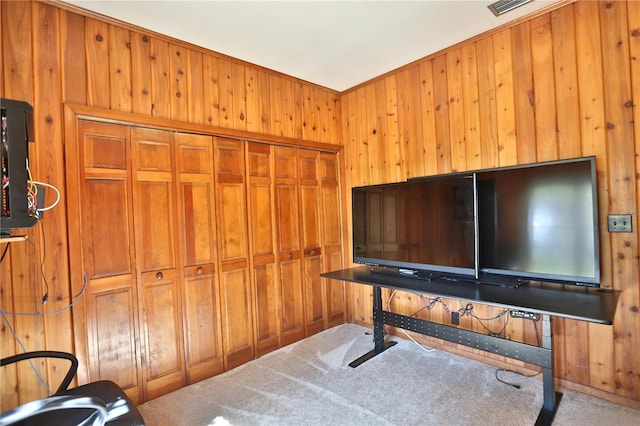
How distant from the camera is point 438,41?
2734mm

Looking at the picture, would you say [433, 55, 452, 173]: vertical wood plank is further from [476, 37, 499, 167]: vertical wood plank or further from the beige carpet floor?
the beige carpet floor

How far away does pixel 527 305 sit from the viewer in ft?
5.96

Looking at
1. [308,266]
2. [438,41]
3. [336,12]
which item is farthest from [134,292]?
[438,41]

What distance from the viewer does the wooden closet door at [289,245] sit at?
3.22 metres

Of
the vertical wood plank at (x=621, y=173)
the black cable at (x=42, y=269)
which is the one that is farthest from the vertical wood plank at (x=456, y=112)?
the black cable at (x=42, y=269)

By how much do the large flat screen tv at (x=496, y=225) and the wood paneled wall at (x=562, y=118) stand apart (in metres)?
0.31

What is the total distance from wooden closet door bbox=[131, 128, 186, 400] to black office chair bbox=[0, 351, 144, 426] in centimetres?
68

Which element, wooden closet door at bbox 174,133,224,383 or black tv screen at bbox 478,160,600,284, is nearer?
black tv screen at bbox 478,160,600,284

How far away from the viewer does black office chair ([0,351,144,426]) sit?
0.91 meters

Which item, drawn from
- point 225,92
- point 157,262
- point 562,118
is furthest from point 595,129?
point 157,262

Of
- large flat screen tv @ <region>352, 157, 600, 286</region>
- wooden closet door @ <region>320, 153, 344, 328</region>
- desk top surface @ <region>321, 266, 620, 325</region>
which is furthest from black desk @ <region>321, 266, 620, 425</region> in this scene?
wooden closet door @ <region>320, 153, 344, 328</region>

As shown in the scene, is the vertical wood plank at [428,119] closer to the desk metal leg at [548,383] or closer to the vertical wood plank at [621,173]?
the vertical wood plank at [621,173]

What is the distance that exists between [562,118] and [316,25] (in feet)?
6.28

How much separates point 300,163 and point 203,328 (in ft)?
6.01
